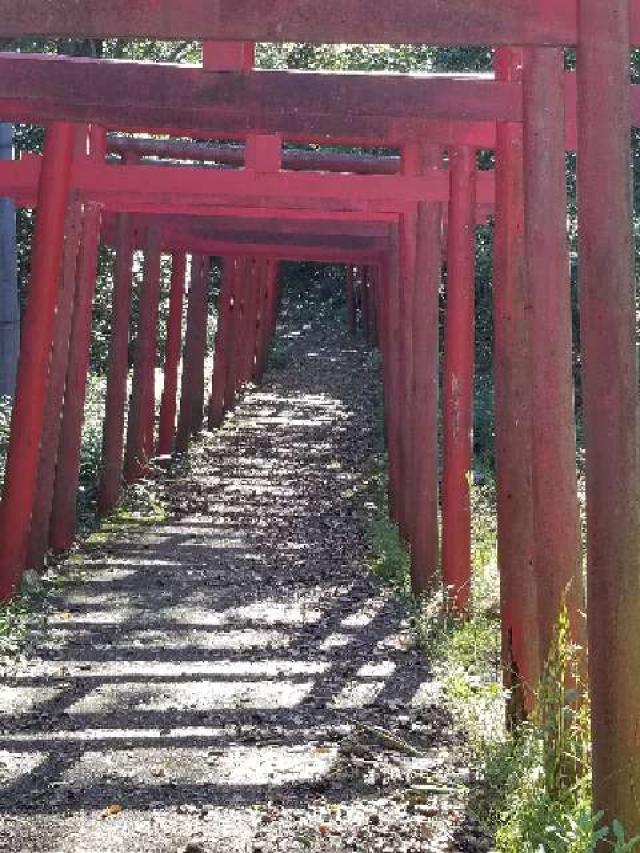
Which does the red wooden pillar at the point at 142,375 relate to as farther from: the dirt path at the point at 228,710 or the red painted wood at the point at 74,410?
the red painted wood at the point at 74,410

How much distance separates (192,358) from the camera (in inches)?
830

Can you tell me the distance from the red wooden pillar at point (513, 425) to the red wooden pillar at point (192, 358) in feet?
41.5

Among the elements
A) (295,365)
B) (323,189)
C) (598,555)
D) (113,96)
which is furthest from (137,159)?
(295,365)

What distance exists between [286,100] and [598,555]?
320 cm

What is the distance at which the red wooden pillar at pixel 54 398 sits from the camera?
39.5 feet

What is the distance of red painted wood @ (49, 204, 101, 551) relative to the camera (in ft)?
43.7

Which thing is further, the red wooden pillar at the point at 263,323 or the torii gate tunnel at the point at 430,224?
the red wooden pillar at the point at 263,323

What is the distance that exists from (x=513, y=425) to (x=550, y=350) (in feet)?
5.05

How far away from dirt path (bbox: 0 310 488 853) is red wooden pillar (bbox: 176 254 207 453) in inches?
222

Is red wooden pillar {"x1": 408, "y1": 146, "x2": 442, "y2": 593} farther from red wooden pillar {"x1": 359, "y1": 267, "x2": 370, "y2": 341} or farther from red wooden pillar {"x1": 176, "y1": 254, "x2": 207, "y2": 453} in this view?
red wooden pillar {"x1": 359, "y1": 267, "x2": 370, "y2": 341}

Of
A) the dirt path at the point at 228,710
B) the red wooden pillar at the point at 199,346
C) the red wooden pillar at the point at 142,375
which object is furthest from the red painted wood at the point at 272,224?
the red wooden pillar at the point at 199,346

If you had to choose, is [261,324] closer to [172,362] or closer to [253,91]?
[172,362]

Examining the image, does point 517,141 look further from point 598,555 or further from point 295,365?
point 295,365

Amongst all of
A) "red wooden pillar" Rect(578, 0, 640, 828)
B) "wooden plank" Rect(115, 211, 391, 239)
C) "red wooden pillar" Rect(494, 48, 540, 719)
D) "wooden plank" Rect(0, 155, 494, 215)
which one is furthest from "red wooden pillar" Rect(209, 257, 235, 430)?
"red wooden pillar" Rect(578, 0, 640, 828)
